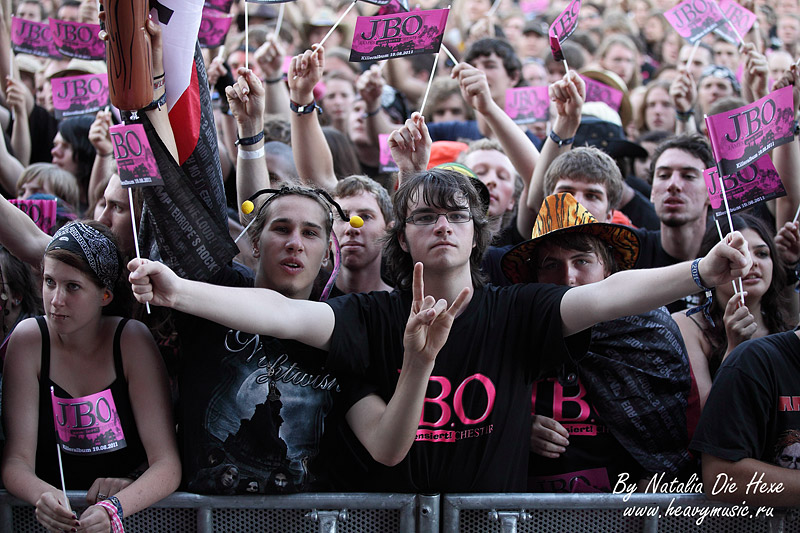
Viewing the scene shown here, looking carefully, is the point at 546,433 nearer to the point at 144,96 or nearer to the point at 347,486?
the point at 347,486

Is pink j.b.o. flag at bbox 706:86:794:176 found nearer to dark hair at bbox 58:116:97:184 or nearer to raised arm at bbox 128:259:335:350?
raised arm at bbox 128:259:335:350

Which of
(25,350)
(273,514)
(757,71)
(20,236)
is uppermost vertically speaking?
(757,71)

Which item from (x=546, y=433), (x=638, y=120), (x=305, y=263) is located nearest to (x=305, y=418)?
(x=305, y=263)

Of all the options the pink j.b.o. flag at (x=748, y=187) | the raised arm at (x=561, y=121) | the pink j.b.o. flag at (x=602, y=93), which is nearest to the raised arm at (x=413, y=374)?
the pink j.b.o. flag at (x=748, y=187)

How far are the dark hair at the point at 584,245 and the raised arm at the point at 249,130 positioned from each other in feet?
4.17

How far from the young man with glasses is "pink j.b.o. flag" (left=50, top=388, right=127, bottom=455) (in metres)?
0.60

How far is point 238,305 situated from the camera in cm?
262

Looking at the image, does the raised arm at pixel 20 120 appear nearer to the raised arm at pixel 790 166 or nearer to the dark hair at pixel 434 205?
the dark hair at pixel 434 205

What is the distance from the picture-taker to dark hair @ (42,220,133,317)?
117 inches

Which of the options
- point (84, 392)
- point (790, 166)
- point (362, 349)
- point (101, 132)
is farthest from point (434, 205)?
point (101, 132)

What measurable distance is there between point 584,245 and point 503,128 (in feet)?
3.50

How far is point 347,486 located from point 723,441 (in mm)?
1298

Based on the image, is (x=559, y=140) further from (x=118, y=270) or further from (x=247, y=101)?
(x=118, y=270)

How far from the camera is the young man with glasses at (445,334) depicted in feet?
8.51
